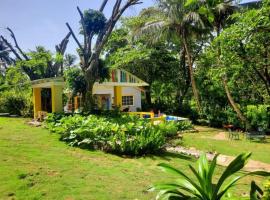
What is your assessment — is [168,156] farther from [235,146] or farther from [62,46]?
[62,46]

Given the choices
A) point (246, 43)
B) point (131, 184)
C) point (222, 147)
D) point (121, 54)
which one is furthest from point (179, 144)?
point (121, 54)

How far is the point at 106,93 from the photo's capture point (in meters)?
26.5

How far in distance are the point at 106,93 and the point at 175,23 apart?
7991 mm

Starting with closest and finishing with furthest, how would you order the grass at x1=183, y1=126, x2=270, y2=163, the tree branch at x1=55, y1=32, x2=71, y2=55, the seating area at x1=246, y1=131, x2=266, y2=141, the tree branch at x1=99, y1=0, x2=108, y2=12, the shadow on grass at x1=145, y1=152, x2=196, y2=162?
the shadow on grass at x1=145, y1=152, x2=196, y2=162, the grass at x1=183, y1=126, x2=270, y2=163, the seating area at x1=246, y1=131, x2=266, y2=141, the tree branch at x1=99, y1=0, x2=108, y2=12, the tree branch at x1=55, y1=32, x2=71, y2=55

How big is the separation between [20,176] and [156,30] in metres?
19.0

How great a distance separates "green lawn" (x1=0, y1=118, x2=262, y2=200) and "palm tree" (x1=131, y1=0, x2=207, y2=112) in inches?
560

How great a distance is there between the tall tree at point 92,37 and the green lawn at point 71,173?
27.8 feet

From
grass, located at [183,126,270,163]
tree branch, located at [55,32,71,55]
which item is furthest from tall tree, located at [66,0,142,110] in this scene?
tree branch, located at [55,32,71,55]

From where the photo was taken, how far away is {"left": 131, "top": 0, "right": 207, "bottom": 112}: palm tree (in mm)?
23266

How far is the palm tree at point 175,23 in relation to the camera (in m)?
23.3

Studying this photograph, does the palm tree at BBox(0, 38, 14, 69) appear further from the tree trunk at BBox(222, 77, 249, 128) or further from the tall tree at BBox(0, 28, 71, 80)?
the tree trunk at BBox(222, 77, 249, 128)

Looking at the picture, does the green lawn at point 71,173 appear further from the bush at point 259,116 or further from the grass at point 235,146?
the bush at point 259,116

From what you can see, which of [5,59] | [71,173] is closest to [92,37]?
[71,173]

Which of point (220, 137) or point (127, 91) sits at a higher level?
point (127, 91)
